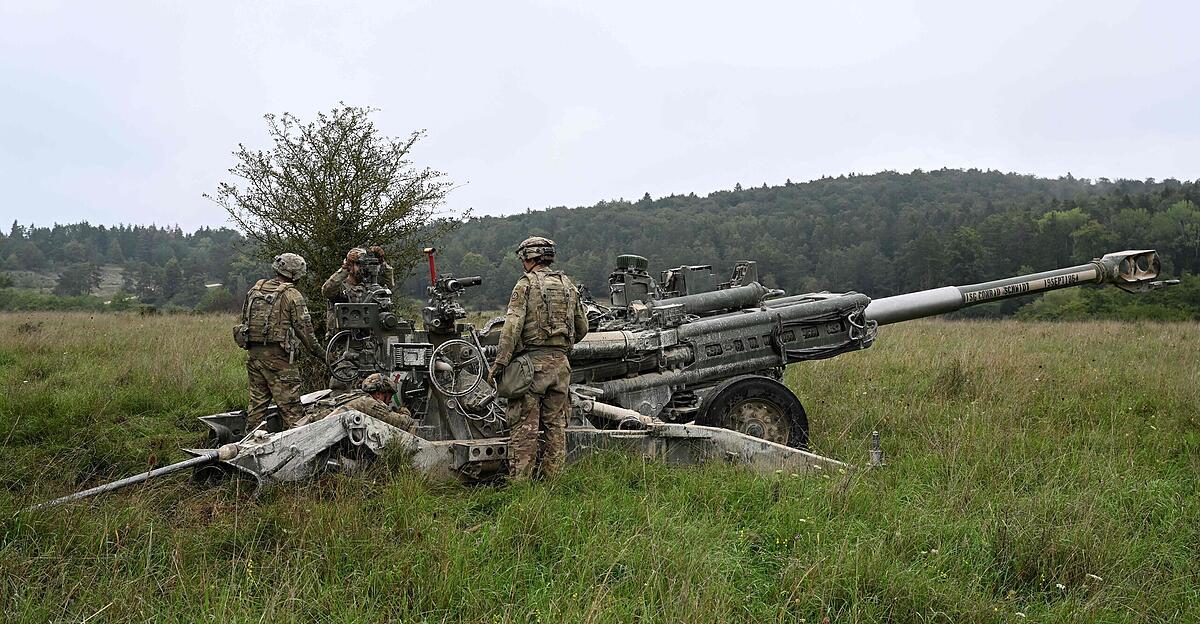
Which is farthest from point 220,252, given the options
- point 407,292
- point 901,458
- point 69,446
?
point 901,458

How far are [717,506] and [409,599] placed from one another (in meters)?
2.00

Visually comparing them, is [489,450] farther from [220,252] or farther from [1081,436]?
[220,252]

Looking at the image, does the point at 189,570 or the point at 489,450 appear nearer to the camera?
the point at 189,570

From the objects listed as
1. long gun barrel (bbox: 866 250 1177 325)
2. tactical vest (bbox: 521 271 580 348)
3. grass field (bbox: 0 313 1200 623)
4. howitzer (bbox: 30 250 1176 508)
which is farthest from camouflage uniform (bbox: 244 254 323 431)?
long gun barrel (bbox: 866 250 1177 325)

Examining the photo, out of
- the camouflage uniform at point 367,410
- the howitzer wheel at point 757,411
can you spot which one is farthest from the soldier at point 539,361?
the howitzer wheel at point 757,411

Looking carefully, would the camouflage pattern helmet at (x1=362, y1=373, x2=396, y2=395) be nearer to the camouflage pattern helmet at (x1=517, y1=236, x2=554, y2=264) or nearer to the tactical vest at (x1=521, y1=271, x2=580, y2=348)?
the tactical vest at (x1=521, y1=271, x2=580, y2=348)

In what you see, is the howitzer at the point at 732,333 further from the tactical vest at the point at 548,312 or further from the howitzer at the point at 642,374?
the tactical vest at the point at 548,312

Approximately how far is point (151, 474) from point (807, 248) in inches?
1457

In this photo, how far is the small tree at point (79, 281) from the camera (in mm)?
44094

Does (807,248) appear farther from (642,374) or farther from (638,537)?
(638,537)

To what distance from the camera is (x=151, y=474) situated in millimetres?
4441

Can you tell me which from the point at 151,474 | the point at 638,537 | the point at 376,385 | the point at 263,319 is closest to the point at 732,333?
the point at 376,385

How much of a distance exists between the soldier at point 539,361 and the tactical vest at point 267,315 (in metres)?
2.16

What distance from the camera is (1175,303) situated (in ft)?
70.5
